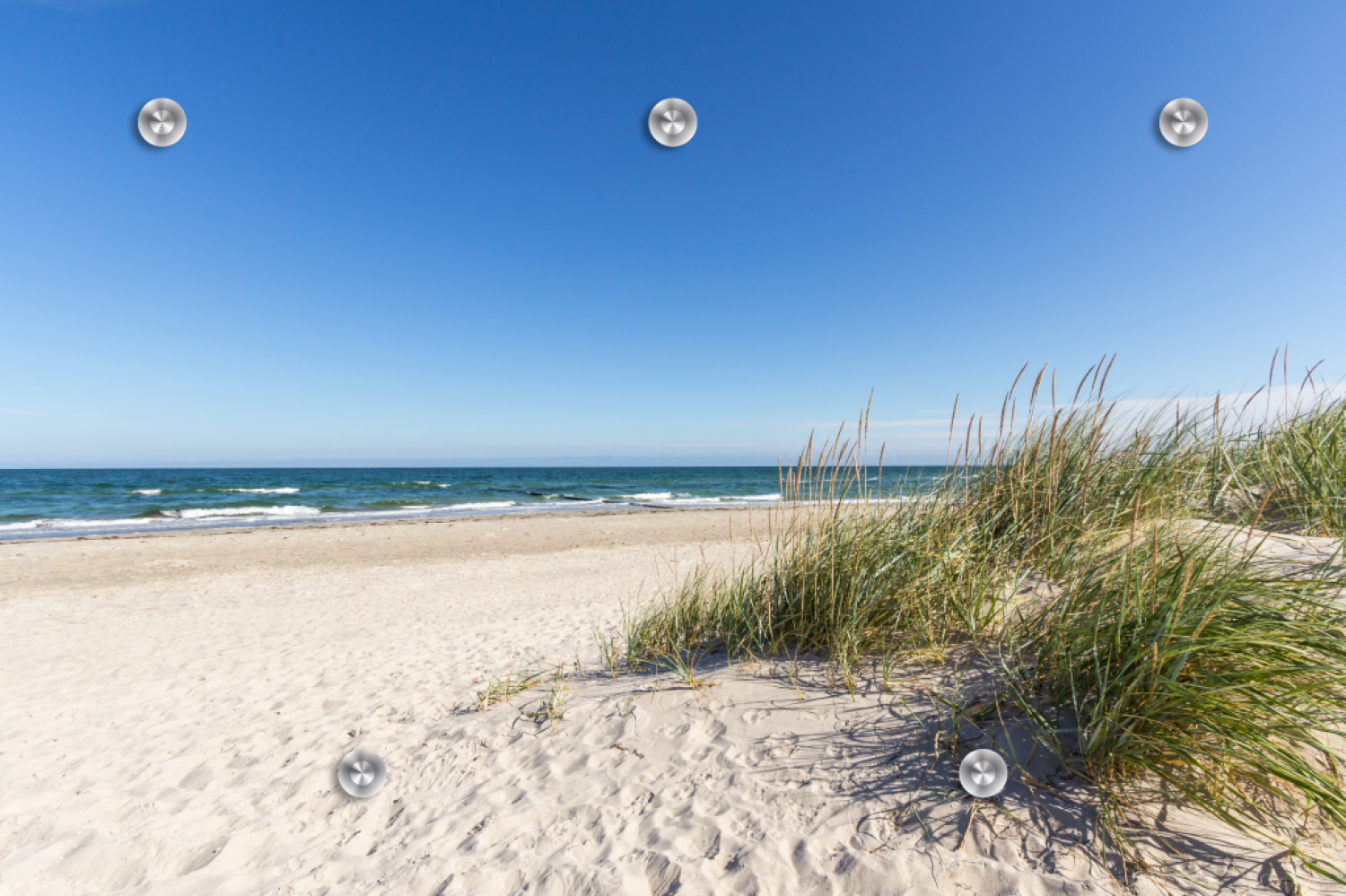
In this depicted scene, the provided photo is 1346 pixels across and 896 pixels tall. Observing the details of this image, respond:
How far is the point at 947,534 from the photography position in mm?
3859

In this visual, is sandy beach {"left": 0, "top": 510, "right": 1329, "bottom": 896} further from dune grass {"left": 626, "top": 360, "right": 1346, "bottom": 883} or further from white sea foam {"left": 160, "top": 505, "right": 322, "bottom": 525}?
white sea foam {"left": 160, "top": 505, "right": 322, "bottom": 525}

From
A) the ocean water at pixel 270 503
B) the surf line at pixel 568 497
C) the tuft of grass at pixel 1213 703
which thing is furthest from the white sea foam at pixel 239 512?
the tuft of grass at pixel 1213 703

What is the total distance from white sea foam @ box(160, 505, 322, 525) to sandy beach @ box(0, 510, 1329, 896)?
1918cm

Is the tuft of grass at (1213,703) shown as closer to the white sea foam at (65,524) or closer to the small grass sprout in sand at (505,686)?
the small grass sprout in sand at (505,686)

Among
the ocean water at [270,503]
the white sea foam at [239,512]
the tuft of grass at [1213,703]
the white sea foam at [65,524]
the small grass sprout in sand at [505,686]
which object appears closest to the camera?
the tuft of grass at [1213,703]

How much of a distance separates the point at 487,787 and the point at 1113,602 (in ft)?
10.7

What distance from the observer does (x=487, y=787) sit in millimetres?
3197

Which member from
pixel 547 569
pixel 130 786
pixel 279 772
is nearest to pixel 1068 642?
pixel 279 772

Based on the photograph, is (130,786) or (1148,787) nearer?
(1148,787)

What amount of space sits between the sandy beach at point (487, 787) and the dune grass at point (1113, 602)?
0.85ft

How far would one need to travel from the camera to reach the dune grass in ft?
A: 7.06

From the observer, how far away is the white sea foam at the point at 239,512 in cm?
2306

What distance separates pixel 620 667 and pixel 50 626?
878cm

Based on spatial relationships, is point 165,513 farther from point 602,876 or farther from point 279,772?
point 602,876
